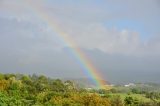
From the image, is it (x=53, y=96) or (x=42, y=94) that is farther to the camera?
(x=42, y=94)

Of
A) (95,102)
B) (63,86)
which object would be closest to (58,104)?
(95,102)

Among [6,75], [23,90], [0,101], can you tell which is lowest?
[0,101]

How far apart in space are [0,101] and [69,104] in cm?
2559

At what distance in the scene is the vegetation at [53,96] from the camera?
7338 cm

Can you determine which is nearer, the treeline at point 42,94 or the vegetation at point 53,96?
A: the treeline at point 42,94

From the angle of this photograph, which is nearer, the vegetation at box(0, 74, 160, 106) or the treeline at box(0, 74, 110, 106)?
the treeline at box(0, 74, 110, 106)

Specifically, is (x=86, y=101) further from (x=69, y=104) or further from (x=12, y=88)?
(x=12, y=88)

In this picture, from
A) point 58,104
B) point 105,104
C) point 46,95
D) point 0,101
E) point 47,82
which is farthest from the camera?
point 47,82

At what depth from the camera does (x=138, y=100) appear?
357 feet

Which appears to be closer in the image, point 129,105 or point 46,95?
point 46,95

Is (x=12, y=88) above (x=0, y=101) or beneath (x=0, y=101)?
above

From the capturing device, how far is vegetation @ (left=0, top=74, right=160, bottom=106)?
241 feet

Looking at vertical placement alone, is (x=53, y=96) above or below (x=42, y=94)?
below

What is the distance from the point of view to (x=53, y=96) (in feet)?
295
